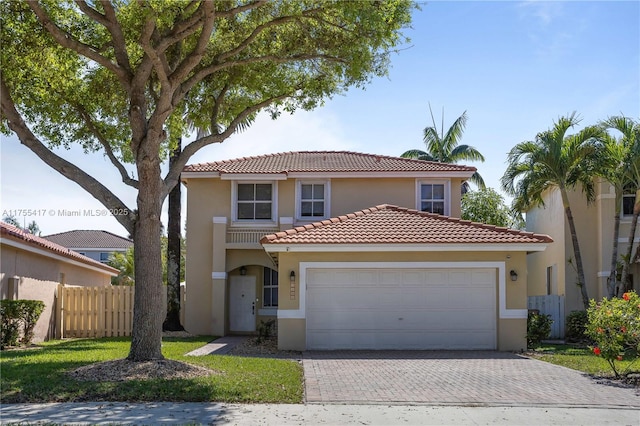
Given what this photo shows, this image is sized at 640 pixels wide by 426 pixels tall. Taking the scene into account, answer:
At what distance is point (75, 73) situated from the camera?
16906 mm

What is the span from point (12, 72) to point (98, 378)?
7232mm

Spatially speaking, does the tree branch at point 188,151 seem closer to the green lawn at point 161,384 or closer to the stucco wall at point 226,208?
the green lawn at point 161,384

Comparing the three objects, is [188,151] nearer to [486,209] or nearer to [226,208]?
[226,208]

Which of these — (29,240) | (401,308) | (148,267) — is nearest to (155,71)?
(148,267)

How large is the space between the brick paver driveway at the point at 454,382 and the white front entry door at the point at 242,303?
8.95 m

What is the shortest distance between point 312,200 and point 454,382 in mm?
13586

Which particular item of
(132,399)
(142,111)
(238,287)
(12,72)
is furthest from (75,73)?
(238,287)

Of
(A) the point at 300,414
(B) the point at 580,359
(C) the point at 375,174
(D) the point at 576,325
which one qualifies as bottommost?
(B) the point at 580,359

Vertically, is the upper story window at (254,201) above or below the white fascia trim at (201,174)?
below

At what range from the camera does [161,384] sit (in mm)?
11594

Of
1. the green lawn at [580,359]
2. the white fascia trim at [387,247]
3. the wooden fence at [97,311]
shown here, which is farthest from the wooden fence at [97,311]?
the green lawn at [580,359]

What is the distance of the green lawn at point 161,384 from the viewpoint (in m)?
10.8

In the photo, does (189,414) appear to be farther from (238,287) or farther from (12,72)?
(238,287)

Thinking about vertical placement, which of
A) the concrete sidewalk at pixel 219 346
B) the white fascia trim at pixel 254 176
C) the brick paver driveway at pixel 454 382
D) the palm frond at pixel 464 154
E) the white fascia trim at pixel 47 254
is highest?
the palm frond at pixel 464 154
